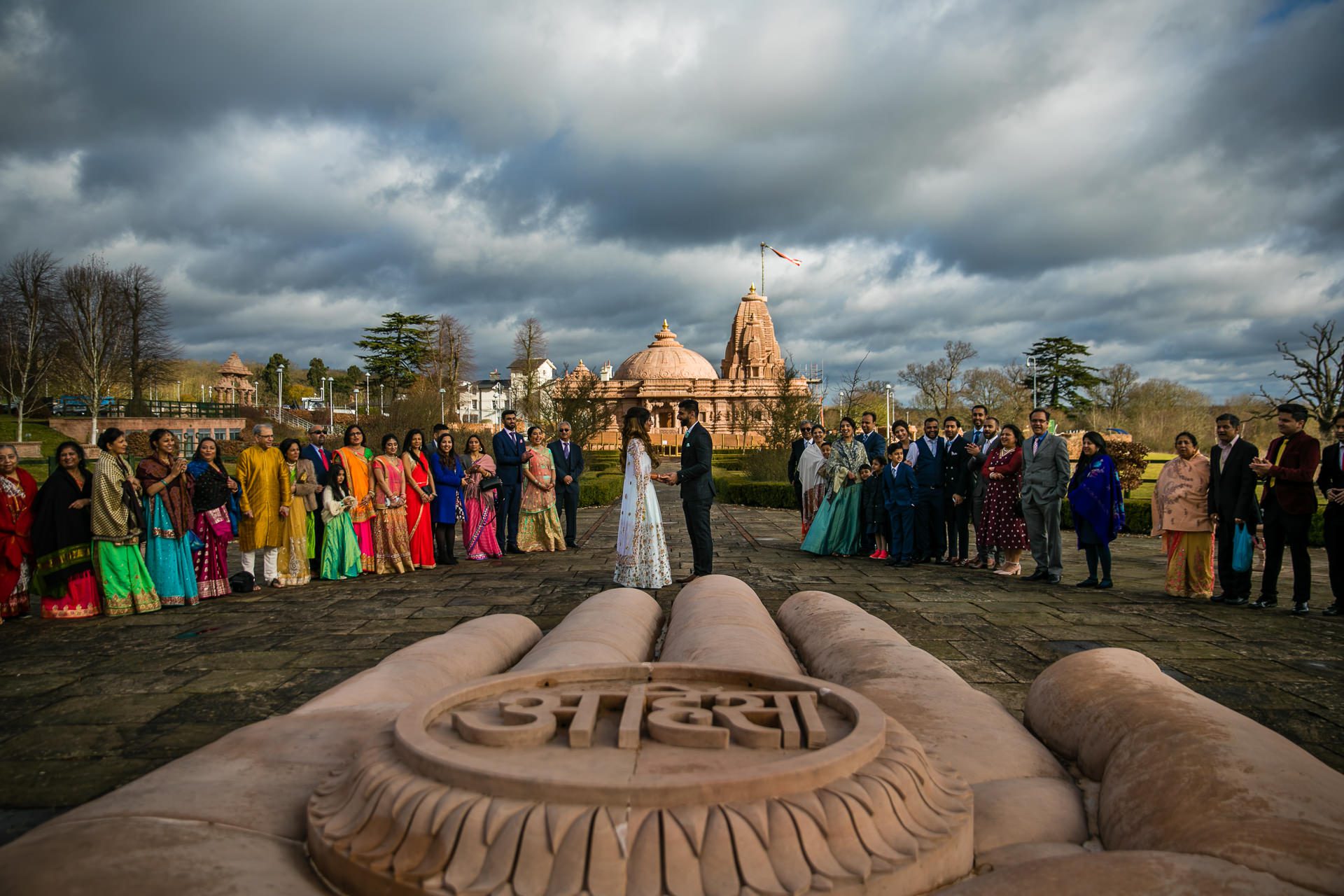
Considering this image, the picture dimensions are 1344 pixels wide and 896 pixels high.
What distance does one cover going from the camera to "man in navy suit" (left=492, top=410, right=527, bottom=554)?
32.3 ft

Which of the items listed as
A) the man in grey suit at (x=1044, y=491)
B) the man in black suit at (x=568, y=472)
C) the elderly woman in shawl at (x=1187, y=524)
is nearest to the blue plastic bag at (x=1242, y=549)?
the elderly woman in shawl at (x=1187, y=524)

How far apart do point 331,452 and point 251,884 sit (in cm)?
761

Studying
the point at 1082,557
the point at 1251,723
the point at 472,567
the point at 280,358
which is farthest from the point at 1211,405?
the point at 280,358

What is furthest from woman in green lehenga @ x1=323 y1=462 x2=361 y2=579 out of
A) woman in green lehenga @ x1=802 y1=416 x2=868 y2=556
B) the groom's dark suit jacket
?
woman in green lehenga @ x1=802 y1=416 x2=868 y2=556

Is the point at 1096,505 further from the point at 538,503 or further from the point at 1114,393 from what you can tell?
the point at 1114,393

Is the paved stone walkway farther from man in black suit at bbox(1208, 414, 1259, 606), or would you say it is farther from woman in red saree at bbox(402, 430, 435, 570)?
woman in red saree at bbox(402, 430, 435, 570)

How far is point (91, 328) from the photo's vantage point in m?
38.7

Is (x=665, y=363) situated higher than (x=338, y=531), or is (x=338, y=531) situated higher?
(x=665, y=363)

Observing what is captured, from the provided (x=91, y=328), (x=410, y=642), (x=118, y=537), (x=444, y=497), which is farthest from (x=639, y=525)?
(x=91, y=328)

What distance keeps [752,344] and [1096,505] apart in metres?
53.7

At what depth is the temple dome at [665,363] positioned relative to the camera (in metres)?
63.2

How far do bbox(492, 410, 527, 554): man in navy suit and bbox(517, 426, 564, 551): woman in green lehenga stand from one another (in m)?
0.09

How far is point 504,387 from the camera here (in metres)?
85.1

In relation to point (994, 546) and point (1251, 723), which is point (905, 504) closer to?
point (994, 546)
